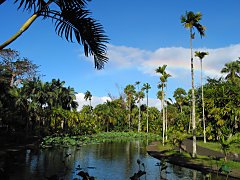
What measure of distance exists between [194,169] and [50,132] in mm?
37010

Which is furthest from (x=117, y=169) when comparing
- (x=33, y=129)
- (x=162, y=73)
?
(x=33, y=129)

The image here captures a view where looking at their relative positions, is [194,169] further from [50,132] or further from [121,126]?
[121,126]

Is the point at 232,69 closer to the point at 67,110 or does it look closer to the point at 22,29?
the point at 67,110

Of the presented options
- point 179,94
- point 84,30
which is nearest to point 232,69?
point 179,94

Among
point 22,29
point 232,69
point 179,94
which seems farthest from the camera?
point 179,94

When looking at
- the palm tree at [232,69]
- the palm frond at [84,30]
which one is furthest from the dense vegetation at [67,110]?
the palm frond at [84,30]

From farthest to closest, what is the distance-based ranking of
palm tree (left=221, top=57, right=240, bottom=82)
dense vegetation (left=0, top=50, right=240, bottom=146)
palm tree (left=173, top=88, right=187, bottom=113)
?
palm tree (left=173, top=88, right=187, bottom=113) → palm tree (left=221, top=57, right=240, bottom=82) → dense vegetation (left=0, top=50, right=240, bottom=146)

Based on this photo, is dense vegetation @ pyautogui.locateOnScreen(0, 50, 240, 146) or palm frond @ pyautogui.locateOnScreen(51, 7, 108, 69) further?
dense vegetation @ pyautogui.locateOnScreen(0, 50, 240, 146)

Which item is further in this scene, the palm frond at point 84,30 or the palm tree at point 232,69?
the palm tree at point 232,69

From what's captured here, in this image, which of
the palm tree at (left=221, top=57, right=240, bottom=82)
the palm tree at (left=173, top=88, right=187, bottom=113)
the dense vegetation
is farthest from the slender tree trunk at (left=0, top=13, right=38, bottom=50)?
the palm tree at (left=173, top=88, right=187, bottom=113)

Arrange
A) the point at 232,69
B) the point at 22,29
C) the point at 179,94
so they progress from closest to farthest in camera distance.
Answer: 1. the point at 22,29
2. the point at 232,69
3. the point at 179,94

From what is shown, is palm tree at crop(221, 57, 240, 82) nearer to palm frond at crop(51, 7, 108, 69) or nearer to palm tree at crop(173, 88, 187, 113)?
palm tree at crop(173, 88, 187, 113)

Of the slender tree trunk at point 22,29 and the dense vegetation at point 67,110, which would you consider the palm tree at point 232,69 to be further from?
the slender tree trunk at point 22,29

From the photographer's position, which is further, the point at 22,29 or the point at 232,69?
the point at 232,69
